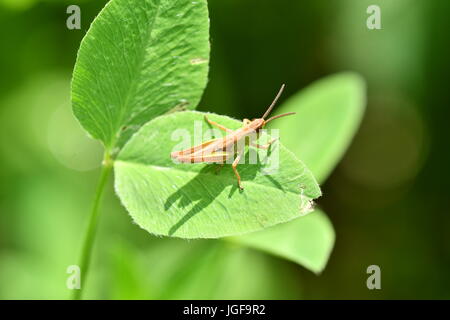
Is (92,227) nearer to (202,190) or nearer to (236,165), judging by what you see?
(202,190)

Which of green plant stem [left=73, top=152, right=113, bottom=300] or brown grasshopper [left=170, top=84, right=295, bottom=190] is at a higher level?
brown grasshopper [left=170, top=84, right=295, bottom=190]

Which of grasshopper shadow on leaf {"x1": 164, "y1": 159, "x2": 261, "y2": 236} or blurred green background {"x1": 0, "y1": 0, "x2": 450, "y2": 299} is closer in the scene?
grasshopper shadow on leaf {"x1": 164, "y1": 159, "x2": 261, "y2": 236}

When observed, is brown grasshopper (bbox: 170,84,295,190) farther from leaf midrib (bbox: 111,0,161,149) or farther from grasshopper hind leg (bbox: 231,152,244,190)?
leaf midrib (bbox: 111,0,161,149)

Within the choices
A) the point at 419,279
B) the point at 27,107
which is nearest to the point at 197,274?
the point at 419,279

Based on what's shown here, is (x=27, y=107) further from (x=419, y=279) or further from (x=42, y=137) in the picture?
(x=419, y=279)

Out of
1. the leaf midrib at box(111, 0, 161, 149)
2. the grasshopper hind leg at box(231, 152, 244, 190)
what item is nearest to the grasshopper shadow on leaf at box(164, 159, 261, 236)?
the grasshopper hind leg at box(231, 152, 244, 190)
